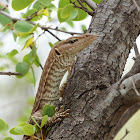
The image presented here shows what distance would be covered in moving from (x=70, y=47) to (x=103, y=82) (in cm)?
80

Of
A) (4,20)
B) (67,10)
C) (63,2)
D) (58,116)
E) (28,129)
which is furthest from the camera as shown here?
(4,20)

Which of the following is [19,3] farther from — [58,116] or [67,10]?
[58,116]

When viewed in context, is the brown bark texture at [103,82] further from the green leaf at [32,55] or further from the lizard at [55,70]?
the green leaf at [32,55]

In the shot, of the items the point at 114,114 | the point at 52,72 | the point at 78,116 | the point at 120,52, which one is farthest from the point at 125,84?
the point at 52,72

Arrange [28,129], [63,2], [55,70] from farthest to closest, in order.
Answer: [55,70] → [63,2] → [28,129]

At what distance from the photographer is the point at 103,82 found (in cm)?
247

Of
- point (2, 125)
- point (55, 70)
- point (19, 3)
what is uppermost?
point (19, 3)

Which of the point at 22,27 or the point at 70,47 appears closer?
the point at 22,27

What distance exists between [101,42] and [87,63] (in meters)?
0.31

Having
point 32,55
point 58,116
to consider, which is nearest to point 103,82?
point 58,116

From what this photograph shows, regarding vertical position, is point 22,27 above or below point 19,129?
above

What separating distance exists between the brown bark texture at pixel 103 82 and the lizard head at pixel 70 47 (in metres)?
0.11

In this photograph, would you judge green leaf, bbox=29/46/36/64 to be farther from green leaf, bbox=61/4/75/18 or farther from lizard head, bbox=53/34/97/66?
green leaf, bbox=61/4/75/18

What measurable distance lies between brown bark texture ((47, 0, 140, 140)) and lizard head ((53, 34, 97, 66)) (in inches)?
4.4
